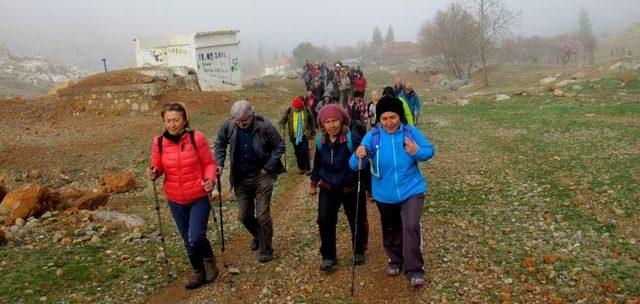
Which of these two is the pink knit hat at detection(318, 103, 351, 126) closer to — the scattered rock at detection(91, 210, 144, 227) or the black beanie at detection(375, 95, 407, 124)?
the black beanie at detection(375, 95, 407, 124)

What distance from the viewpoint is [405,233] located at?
205 inches

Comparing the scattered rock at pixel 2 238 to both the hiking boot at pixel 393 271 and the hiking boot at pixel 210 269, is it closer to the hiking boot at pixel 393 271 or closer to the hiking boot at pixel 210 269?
the hiking boot at pixel 210 269

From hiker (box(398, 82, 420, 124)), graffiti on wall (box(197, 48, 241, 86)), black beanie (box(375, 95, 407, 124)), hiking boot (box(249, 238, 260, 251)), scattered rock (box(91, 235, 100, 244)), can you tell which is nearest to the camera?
black beanie (box(375, 95, 407, 124))

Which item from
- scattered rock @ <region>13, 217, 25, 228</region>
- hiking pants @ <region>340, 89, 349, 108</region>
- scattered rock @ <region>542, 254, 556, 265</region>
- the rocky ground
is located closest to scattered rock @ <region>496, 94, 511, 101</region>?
hiking pants @ <region>340, 89, 349, 108</region>

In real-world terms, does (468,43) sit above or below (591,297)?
above

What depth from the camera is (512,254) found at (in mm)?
6426

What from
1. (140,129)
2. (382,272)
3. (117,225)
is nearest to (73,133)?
(140,129)

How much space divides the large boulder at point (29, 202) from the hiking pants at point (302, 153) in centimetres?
530

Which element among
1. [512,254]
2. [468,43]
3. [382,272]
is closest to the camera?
[382,272]

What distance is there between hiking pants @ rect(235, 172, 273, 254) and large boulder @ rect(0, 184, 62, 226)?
444 centimetres

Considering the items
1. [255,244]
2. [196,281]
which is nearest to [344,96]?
[255,244]

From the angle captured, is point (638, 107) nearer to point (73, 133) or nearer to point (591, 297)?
point (591, 297)

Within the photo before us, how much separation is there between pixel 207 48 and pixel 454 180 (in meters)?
22.3

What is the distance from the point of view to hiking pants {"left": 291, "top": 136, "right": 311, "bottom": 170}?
1175 cm
